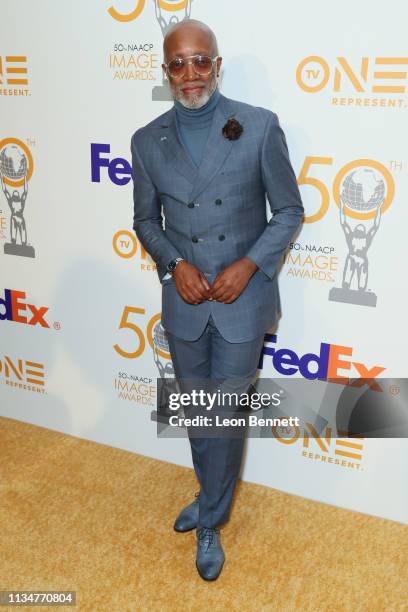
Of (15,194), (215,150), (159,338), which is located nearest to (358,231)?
(215,150)

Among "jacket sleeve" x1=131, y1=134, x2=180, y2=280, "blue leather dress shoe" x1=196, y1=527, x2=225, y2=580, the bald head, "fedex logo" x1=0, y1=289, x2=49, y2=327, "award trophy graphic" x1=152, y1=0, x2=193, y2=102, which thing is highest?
"award trophy graphic" x1=152, y1=0, x2=193, y2=102

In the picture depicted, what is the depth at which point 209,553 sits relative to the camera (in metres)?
2.41

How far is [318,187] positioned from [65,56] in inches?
52.3

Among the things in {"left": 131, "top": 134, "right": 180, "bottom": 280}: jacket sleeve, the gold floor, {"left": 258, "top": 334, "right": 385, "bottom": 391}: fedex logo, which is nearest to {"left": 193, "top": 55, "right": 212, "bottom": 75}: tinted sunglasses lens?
{"left": 131, "top": 134, "right": 180, "bottom": 280}: jacket sleeve

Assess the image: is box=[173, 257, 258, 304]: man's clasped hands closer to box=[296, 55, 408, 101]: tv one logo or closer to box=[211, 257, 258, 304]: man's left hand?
box=[211, 257, 258, 304]: man's left hand

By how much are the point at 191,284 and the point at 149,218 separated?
379 millimetres

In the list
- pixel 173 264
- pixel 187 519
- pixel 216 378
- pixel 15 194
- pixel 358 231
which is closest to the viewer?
pixel 173 264

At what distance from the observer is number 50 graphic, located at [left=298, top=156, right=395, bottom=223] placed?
234 centimetres

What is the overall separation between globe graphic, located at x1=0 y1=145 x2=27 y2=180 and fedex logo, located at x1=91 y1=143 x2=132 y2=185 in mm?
426

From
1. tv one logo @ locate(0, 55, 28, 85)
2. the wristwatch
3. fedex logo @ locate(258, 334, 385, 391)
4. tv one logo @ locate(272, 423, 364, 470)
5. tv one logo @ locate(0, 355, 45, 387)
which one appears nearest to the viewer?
the wristwatch

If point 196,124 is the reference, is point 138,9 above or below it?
above

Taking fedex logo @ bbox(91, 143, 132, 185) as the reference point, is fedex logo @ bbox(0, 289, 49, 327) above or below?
below

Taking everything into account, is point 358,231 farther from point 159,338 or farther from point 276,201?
point 159,338

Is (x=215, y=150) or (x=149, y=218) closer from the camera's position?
(x=215, y=150)
